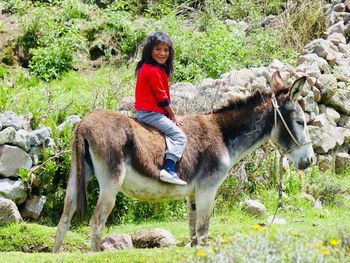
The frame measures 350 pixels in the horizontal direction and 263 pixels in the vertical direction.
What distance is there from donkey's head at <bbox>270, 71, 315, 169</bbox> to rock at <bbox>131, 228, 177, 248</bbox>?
1.69 m

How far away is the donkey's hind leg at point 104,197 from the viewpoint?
766 centimetres

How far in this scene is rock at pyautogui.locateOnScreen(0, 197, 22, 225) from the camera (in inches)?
364

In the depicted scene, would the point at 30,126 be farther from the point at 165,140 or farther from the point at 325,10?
the point at 325,10

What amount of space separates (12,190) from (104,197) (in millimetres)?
2176

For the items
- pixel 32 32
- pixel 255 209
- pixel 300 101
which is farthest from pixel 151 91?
pixel 32 32

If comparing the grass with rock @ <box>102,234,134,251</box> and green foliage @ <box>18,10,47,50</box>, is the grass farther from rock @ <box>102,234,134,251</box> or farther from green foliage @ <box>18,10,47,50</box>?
green foliage @ <box>18,10,47,50</box>

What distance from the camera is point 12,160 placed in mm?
9578

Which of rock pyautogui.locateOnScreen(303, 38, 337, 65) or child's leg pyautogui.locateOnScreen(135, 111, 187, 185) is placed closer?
child's leg pyautogui.locateOnScreen(135, 111, 187, 185)

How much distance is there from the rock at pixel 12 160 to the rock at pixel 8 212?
39 cm

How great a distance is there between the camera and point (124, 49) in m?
15.0

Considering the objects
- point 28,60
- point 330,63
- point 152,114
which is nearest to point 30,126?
point 152,114

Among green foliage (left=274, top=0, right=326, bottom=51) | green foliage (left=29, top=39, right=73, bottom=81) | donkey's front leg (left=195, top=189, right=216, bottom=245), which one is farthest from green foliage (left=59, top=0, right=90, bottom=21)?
donkey's front leg (left=195, top=189, right=216, bottom=245)

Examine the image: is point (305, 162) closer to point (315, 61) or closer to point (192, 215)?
point (192, 215)

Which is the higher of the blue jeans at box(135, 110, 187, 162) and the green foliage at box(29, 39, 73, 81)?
the blue jeans at box(135, 110, 187, 162)
